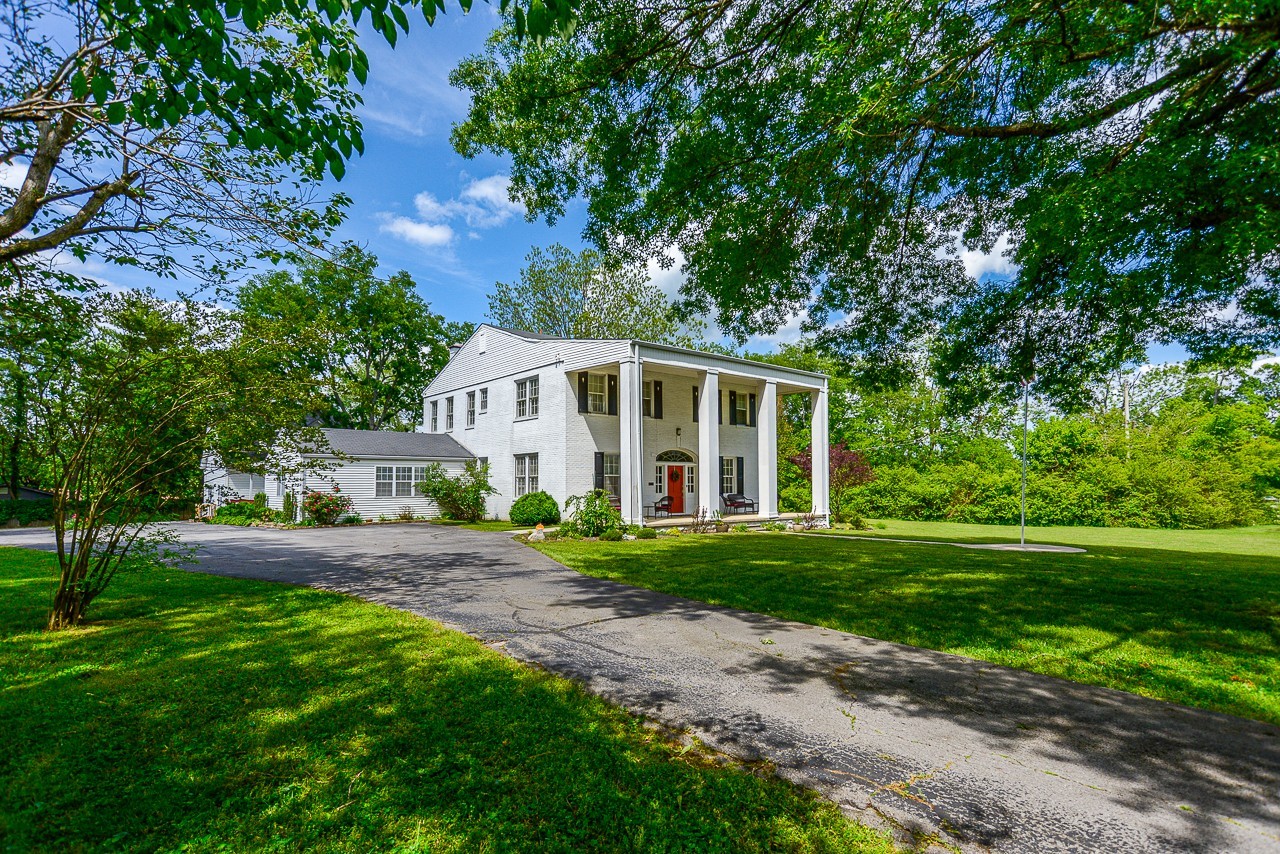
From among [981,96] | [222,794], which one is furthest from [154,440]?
[981,96]

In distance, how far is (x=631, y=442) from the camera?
18406 mm

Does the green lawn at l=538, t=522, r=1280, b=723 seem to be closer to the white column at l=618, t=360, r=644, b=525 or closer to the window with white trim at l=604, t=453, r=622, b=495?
the white column at l=618, t=360, r=644, b=525

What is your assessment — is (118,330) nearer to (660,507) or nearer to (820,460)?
(660,507)

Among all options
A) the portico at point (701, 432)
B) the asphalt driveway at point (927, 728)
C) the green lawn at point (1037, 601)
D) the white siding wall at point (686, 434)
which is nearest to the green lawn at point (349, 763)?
the asphalt driveway at point (927, 728)

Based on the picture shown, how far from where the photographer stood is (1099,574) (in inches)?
390

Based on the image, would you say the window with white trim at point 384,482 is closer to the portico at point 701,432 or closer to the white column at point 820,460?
the portico at point 701,432

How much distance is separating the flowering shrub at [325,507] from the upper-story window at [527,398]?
7175 millimetres

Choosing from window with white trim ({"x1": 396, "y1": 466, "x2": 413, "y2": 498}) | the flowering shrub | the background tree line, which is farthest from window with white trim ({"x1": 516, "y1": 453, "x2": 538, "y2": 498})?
the background tree line

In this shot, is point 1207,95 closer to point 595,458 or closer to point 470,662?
point 470,662

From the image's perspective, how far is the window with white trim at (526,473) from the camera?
21.5 m

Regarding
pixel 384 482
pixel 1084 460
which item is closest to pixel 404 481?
pixel 384 482

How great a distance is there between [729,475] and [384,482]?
46.8 feet

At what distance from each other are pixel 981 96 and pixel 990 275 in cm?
302

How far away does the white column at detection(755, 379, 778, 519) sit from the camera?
71.6 ft
